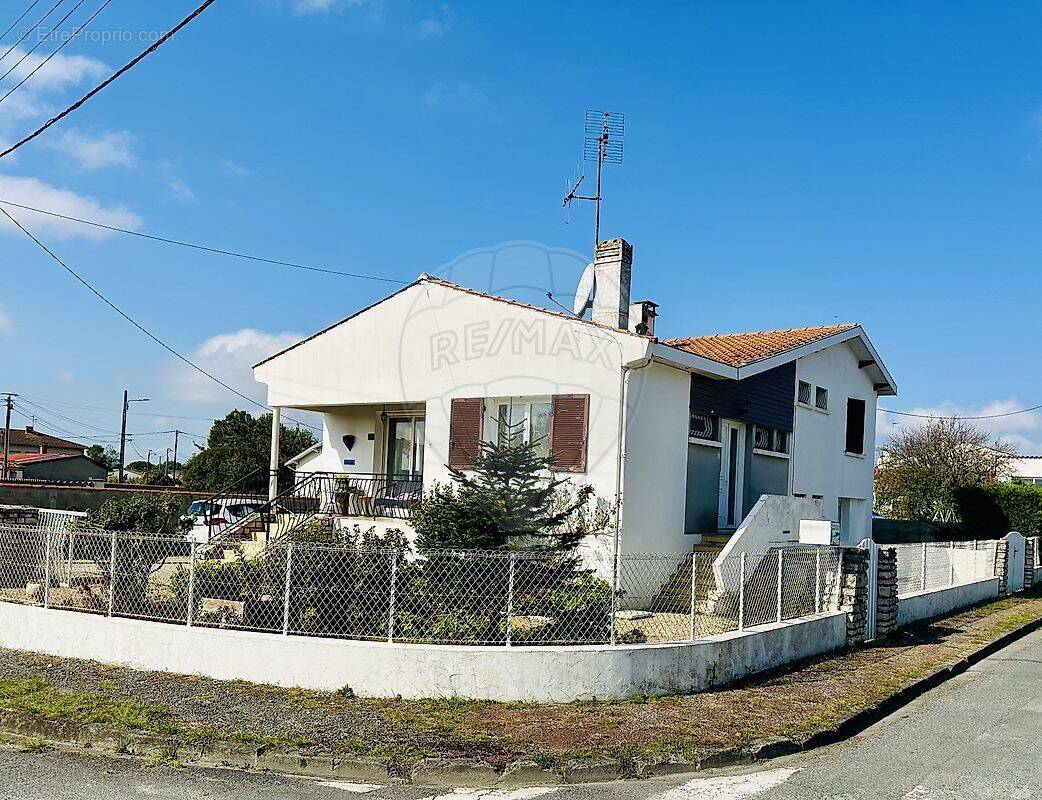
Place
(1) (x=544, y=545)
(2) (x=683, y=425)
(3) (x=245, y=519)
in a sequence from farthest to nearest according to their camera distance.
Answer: (3) (x=245, y=519), (2) (x=683, y=425), (1) (x=544, y=545)

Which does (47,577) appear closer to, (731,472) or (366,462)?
(366,462)

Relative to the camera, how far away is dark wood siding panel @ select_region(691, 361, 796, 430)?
1517cm

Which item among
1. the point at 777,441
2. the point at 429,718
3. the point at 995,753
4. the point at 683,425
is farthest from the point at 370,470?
the point at 995,753

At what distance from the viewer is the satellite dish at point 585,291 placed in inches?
617

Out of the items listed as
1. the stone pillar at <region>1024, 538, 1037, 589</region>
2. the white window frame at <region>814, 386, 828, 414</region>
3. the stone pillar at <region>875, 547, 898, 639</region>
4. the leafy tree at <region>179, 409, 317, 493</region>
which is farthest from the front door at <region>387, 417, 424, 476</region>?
the leafy tree at <region>179, 409, 317, 493</region>

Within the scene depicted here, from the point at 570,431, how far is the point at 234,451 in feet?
129

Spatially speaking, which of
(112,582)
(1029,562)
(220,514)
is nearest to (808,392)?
(1029,562)

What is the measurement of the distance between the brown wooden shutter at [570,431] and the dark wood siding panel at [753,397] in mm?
2213

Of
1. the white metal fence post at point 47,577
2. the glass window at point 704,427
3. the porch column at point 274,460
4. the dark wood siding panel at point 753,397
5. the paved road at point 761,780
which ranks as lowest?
the paved road at point 761,780

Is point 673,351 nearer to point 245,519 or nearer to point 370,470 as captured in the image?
point 370,470

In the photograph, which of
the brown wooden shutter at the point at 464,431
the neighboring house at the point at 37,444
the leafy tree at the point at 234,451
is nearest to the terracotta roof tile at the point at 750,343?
the brown wooden shutter at the point at 464,431

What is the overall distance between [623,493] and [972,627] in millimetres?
6710

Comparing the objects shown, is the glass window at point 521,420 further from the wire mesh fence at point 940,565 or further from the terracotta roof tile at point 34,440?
the terracotta roof tile at point 34,440

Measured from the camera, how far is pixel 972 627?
1511cm
